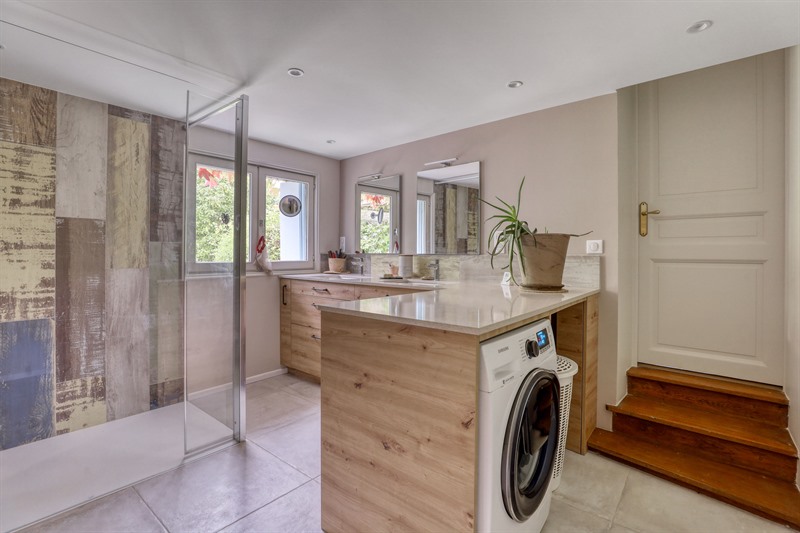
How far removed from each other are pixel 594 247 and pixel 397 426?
1.79 m

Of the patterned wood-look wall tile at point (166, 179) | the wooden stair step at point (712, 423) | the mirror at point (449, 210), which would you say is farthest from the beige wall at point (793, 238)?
the patterned wood-look wall tile at point (166, 179)

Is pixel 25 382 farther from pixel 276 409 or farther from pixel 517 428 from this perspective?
pixel 517 428

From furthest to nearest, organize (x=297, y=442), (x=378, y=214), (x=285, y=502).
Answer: (x=378, y=214) < (x=297, y=442) < (x=285, y=502)

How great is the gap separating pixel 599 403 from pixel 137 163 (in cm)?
359

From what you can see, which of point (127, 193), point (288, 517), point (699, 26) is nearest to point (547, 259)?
point (699, 26)

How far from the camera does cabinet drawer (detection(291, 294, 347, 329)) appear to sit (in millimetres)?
3184

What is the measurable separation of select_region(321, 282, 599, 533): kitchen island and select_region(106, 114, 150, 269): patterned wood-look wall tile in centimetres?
197

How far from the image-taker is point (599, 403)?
2355 mm

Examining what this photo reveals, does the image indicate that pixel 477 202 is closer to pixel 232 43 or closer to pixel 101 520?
pixel 232 43

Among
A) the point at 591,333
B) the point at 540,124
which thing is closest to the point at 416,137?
the point at 540,124

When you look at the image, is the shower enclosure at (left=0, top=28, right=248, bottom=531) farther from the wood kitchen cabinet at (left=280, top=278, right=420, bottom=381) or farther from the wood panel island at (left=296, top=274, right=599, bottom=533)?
the wood panel island at (left=296, top=274, right=599, bottom=533)

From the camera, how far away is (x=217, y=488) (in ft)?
6.10

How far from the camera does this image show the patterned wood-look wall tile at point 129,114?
253cm

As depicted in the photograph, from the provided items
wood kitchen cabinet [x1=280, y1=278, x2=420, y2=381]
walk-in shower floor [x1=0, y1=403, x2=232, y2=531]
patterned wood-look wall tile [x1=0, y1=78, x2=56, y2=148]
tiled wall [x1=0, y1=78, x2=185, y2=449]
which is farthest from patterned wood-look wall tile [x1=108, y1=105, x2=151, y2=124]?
walk-in shower floor [x1=0, y1=403, x2=232, y2=531]
